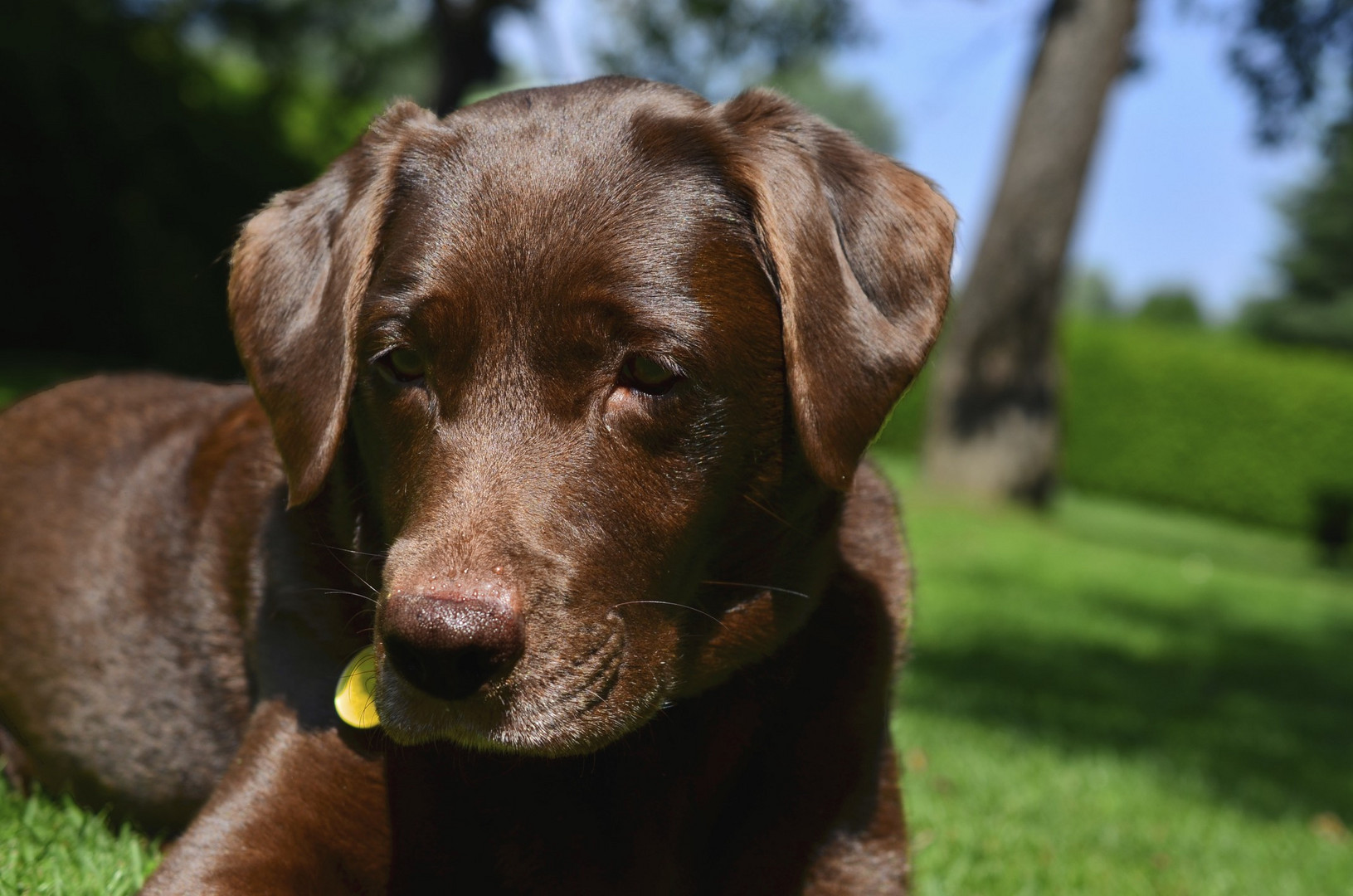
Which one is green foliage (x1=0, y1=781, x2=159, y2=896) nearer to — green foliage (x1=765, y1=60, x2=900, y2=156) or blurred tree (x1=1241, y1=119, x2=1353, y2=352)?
blurred tree (x1=1241, y1=119, x2=1353, y2=352)

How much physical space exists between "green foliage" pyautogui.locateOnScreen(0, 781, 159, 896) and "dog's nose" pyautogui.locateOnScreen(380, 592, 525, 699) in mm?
1137

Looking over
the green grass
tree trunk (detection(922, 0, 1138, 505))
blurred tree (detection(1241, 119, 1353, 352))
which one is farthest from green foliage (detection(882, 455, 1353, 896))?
blurred tree (detection(1241, 119, 1353, 352))

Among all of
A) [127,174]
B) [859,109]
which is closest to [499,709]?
[127,174]

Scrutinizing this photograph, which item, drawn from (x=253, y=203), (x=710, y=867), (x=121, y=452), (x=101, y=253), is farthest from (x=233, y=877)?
(x=253, y=203)

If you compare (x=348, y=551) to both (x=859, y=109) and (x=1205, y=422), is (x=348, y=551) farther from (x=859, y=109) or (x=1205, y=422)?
(x=859, y=109)

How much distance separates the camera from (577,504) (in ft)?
7.36

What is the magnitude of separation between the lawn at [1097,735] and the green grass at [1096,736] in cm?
2

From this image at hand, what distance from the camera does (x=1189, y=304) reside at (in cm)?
7831

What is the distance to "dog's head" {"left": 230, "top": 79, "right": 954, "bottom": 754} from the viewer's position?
216 cm

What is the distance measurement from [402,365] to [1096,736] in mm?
5486

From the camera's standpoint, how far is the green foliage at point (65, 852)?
8.86 feet

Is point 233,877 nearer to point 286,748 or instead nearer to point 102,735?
point 286,748

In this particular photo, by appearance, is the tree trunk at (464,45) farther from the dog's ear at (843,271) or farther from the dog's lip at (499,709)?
the dog's lip at (499,709)

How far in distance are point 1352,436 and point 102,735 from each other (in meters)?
29.9
